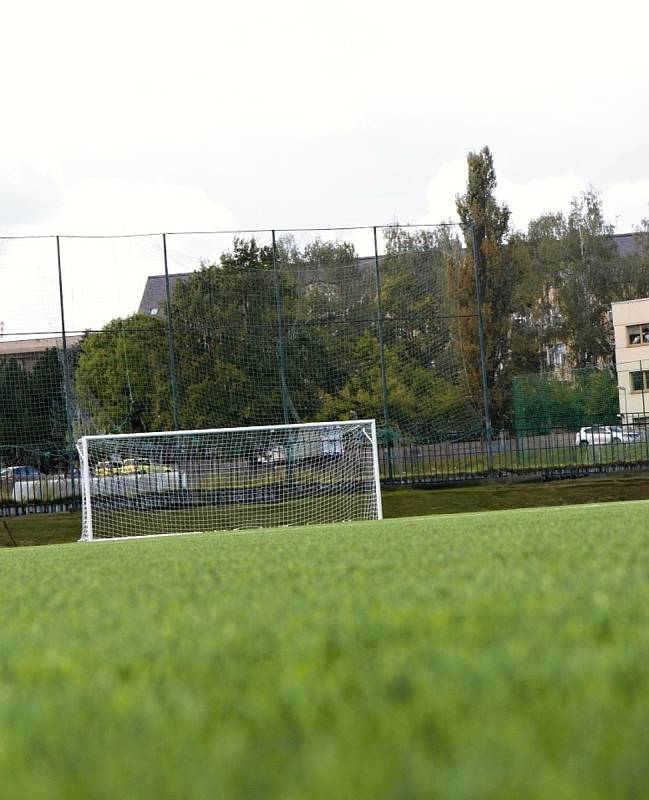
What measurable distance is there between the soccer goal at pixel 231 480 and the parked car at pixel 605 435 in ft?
14.8

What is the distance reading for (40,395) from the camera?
1947 cm

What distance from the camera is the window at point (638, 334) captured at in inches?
1706

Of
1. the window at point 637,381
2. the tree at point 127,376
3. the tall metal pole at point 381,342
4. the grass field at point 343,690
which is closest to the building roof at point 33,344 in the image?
the tree at point 127,376

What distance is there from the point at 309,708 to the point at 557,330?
49.2m

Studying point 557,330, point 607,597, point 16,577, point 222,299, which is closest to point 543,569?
point 607,597

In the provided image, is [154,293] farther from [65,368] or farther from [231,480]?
[231,480]

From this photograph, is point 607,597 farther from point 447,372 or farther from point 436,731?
point 447,372

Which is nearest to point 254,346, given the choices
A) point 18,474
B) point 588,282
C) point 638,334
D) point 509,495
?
point 18,474

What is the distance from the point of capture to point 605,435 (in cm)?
2075

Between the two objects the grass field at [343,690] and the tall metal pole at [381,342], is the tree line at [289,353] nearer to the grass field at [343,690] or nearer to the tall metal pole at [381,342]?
the tall metal pole at [381,342]

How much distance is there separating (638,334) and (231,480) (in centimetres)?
2983

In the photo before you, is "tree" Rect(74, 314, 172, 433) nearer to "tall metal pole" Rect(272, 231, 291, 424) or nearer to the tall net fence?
the tall net fence

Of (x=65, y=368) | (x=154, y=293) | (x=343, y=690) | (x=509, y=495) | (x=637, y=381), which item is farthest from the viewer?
(x=637, y=381)

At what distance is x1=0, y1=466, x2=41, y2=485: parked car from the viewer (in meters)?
17.6
